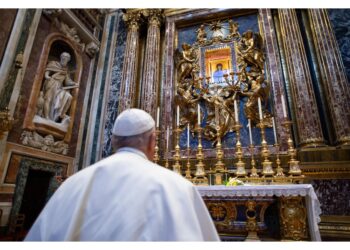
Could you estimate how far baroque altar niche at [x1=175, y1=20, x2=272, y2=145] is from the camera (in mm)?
5434

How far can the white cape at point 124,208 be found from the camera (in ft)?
3.43

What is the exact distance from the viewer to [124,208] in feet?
3.55

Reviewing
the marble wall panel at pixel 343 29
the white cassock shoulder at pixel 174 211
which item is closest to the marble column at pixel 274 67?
the marble wall panel at pixel 343 29

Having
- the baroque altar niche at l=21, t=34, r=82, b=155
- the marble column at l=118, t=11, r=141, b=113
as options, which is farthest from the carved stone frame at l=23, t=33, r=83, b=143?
the marble column at l=118, t=11, r=141, b=113

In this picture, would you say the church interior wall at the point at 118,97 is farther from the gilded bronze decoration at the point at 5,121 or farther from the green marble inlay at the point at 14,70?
the gilded bronze decoration at the point at 5,121

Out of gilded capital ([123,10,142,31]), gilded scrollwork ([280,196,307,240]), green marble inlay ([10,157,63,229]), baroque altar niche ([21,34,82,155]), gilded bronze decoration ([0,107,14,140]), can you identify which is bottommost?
gilded scrollwork ([280,196,307,240])

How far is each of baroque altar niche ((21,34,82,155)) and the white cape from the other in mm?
4270

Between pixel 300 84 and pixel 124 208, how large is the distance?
503 cm

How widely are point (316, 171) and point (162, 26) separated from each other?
19.9 ft

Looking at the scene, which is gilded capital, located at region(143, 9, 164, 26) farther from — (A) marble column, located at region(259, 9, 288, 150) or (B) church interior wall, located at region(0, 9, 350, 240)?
(A) marble column, located at region(259, 9, 288, 150)

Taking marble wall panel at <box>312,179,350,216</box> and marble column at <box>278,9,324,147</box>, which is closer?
marble wall panel at <box>312,179,350,216</box>

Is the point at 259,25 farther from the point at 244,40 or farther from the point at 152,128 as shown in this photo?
the point at 152,128

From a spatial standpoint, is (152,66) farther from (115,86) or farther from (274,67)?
(274,67)

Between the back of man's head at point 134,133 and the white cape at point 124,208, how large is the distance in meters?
0.18
